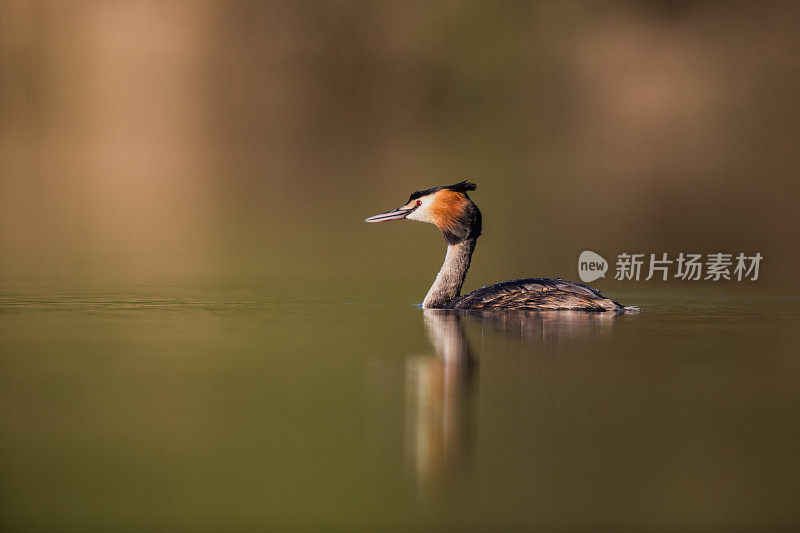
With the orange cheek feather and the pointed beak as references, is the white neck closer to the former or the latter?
the orange cheek feather

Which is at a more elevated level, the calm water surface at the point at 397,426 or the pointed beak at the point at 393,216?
the pointed beak at the point at 393,216

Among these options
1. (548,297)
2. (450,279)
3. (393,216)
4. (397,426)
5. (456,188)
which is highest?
(456,188)

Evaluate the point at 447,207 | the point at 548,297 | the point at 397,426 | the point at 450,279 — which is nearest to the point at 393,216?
the point at 447,207

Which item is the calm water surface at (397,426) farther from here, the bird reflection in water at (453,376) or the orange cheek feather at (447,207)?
the orange cheek feather at (447,207)

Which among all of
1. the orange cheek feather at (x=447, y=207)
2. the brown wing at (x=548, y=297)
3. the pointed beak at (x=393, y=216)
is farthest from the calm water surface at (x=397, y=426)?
the orange cheek feather at (x=447, y=207)

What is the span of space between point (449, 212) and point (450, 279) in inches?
22.8

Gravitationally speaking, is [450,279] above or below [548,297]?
above

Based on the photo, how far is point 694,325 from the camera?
26.3 feet

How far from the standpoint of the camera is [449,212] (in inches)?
369

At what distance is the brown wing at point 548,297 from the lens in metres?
8.64

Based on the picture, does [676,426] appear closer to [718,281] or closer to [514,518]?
[514,518]

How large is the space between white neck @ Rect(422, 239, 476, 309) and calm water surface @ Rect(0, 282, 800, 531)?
1.45m

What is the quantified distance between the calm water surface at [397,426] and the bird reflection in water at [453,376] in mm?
18

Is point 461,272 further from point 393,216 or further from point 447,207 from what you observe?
point 393,216
